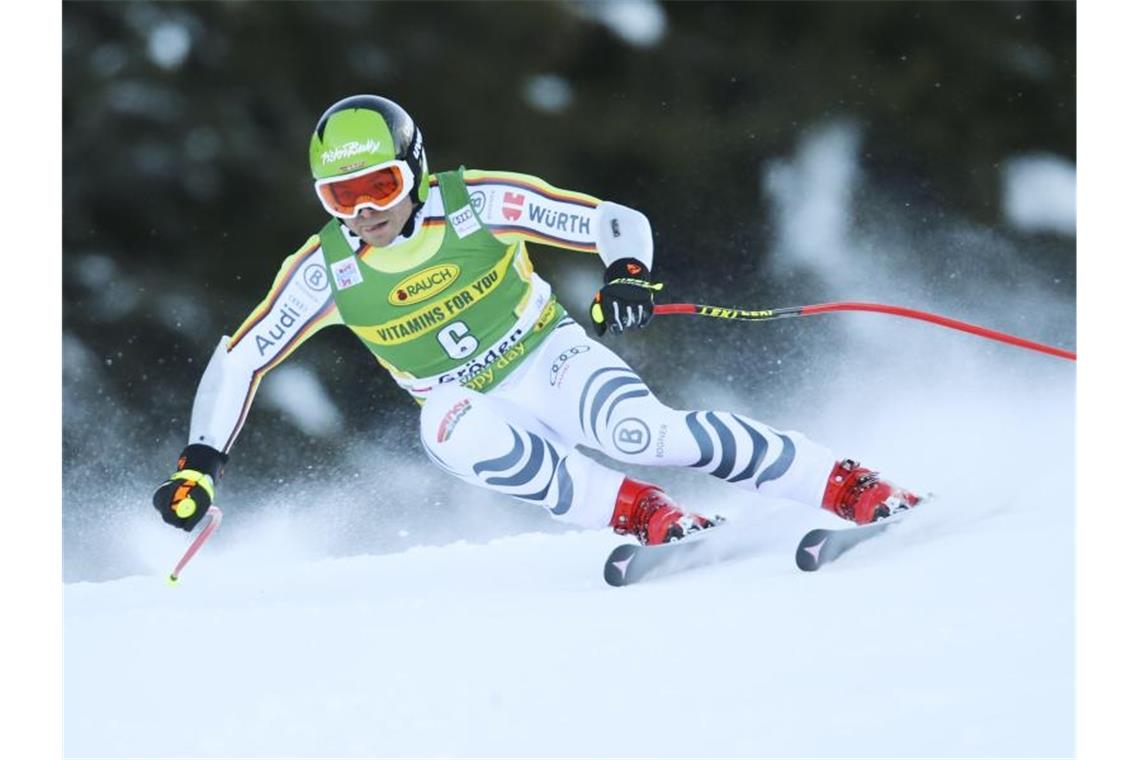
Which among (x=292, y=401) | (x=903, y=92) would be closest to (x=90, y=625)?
(x=292, y=401)

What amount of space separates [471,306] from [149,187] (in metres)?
0.96

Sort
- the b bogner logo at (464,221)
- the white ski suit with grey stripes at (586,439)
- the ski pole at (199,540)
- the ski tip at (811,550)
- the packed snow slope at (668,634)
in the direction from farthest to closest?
the ski pole at (199,540) → the b bogner logo at (464,221) → the white ski suit with grey stripes at (586,439) → the ski tip at (811,550) → the packed snow slope at (668,634)

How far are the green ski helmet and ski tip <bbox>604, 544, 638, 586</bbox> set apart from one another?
980 millimetres

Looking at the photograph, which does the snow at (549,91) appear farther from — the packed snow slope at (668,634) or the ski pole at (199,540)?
the ski pole at (199,540)

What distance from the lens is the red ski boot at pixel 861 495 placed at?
333 centimetres

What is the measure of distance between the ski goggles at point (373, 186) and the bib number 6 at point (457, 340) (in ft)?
1.10

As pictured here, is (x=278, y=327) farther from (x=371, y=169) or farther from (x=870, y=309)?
(x=870, y=309)

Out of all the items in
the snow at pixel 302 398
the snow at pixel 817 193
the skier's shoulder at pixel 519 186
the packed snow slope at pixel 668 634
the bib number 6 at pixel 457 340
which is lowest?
the packed snow slope at pixel 668 634

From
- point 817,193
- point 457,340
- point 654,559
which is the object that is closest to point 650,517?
point 654,559

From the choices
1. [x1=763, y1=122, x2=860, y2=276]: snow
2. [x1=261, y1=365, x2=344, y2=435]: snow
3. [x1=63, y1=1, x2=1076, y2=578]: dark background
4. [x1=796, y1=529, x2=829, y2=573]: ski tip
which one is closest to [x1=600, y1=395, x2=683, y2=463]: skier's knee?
[x1=63, y1=1, x2=1076, y2=578]: dark background

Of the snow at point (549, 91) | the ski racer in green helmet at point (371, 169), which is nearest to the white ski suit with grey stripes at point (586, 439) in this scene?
the ski racer in green helmet at point (371, 169)

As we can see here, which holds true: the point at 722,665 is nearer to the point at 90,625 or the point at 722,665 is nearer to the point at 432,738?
the point at 432,738

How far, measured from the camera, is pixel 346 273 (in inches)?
137

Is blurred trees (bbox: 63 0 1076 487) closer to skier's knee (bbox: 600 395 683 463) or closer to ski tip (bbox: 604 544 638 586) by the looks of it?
skier's knee (bbox: 600 395 683 463)
